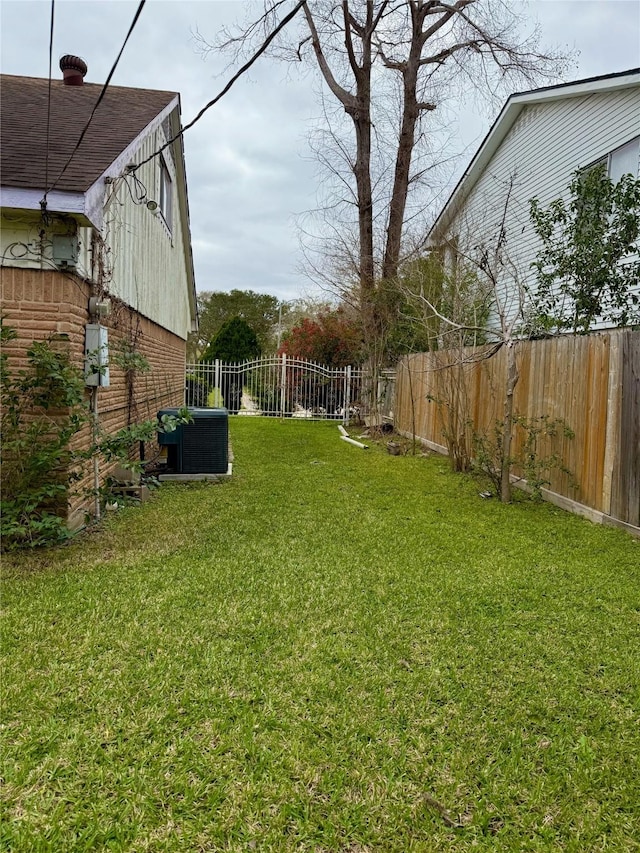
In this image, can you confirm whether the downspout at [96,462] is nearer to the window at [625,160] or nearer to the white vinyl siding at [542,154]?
the white vinyl siding at [542,154]

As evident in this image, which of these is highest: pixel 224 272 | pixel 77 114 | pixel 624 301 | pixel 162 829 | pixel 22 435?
pixel 224 272

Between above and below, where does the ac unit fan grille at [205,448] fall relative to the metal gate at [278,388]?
below

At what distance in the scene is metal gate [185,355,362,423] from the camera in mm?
17562

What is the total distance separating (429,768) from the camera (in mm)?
1947

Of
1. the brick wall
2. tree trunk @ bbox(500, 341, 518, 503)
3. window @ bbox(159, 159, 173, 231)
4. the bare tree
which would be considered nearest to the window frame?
window @ bbox(159, 159, 173, 231)

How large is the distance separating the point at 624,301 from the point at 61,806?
883 centimetres

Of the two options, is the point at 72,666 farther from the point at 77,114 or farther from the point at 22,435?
the point at 77,114

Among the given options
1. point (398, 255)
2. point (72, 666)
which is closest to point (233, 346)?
point (398, 255)

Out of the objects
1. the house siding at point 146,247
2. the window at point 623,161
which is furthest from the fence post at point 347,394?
the window at point 623,161

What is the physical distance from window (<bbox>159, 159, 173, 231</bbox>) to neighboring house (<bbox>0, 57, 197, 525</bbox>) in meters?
0.02

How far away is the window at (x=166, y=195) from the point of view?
880 centimetres

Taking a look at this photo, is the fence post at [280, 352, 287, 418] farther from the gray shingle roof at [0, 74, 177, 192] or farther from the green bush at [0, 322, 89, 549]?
the green bush at [0, 322, 89, 549]

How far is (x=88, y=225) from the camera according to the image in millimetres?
4109

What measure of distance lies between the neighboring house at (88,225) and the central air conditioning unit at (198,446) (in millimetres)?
680
